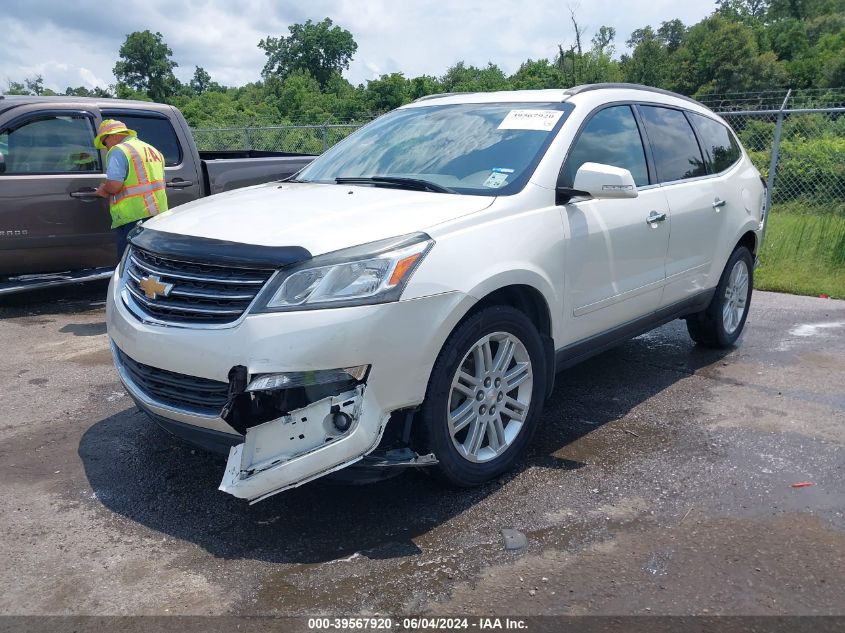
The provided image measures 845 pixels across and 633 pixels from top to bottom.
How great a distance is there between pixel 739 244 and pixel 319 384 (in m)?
4.03

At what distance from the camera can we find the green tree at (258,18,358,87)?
8375 cm

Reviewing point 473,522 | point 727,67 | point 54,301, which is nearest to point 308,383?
point 473,522

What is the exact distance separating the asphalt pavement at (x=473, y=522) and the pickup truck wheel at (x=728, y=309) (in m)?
0.78

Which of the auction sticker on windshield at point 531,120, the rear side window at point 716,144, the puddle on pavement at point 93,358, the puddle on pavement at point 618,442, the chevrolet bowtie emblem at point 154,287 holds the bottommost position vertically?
the puddle on pavement at point 93,358

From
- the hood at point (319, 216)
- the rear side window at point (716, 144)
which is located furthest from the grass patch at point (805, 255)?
the hood at point (319, 216)

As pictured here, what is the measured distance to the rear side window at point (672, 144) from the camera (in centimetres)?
475

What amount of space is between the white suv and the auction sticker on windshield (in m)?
0.01

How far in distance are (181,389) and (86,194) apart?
15.2 ft

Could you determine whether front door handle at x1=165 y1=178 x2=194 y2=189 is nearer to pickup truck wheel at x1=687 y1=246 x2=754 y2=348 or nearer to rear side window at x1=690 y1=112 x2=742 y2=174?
rear side window at x1=690 y1=112 x2=742 y2=174

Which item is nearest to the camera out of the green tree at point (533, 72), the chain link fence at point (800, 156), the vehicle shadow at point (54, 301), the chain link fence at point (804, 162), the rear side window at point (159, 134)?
the vehicle shadow at point (54, 301)


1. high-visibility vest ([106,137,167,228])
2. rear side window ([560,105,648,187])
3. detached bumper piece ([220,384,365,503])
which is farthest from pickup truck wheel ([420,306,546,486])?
high-visibility vest ([106,137,167,228])

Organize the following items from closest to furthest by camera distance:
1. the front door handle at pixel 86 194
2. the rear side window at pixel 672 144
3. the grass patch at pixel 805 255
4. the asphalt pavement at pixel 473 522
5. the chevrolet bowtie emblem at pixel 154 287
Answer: the asphalt pavement at pixel 473 522
the chevrolet bowtie emblem at pixel 154 287
the rear side window at pixel 672 144
the front door handle at pixel 86 194
the grass patch at pixel 805 255

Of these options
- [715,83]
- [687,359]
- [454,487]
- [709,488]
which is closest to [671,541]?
[709,488]

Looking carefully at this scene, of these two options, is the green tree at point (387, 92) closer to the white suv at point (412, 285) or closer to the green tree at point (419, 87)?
the green tree at point (419, 87)
